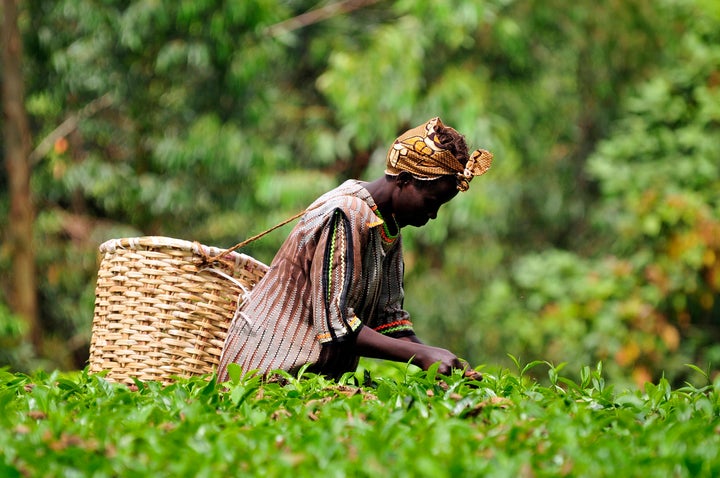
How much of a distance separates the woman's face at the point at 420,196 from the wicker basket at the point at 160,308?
0.67 meters

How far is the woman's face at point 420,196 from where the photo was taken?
3.86m

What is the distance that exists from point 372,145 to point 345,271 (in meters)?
10.6

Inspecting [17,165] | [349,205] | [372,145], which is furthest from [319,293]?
[372,145]

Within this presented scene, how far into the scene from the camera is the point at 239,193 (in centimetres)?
1295

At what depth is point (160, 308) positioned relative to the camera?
158 inches

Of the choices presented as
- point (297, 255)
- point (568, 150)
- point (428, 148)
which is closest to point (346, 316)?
Result: point (297, 255)

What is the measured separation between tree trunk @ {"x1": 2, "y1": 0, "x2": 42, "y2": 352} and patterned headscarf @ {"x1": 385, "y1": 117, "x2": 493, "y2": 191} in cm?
829

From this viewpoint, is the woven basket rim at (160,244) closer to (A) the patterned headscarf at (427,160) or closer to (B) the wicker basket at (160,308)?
(B) the wicker basket at (160,308)

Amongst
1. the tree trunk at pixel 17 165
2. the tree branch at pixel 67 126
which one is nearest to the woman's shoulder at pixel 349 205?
the tree trunk at pixel 17 165

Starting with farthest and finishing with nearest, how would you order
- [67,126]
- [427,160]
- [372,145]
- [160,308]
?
1. [372,145]
2. [67,126]
3. [160,308]
4. [427,160]

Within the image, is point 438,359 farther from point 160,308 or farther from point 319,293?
point 160,308

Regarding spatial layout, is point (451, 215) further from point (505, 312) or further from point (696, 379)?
point (696, 379)

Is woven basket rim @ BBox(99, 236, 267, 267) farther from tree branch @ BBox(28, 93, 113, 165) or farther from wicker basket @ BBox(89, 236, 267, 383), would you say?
tree branch @ BBox(28, 93, 113, 165)

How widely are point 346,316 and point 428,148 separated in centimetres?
64
